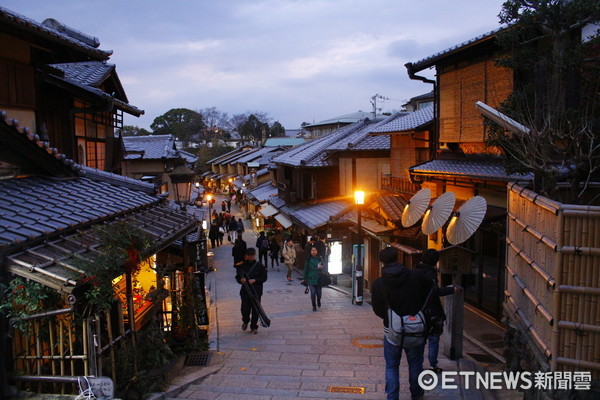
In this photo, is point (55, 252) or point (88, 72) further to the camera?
point (88, 72)

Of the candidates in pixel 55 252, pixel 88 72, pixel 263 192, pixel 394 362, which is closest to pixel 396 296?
pixel 394 362

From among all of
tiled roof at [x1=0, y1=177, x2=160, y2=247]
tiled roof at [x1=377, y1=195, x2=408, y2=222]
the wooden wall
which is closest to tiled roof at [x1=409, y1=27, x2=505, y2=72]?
the wooden wall

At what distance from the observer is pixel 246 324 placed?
1209cm

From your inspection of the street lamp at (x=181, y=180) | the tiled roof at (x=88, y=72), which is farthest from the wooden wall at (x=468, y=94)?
the street lamp at (x=181, y=180)

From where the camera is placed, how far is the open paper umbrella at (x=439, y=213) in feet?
39.9

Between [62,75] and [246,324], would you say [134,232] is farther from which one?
[62,75]

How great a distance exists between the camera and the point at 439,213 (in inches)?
489

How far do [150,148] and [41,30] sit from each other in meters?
20.6

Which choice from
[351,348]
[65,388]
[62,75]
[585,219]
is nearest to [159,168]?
[62,75]

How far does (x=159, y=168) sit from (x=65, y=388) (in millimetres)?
23112

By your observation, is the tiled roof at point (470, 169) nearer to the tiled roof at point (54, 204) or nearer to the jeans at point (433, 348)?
the jeans at point (433, 348)

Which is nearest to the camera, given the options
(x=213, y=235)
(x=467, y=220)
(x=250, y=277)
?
(x=467, y=220)

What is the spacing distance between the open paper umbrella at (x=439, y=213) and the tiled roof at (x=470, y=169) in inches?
36.6

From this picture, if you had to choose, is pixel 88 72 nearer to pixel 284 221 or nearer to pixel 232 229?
pixel 284 221
